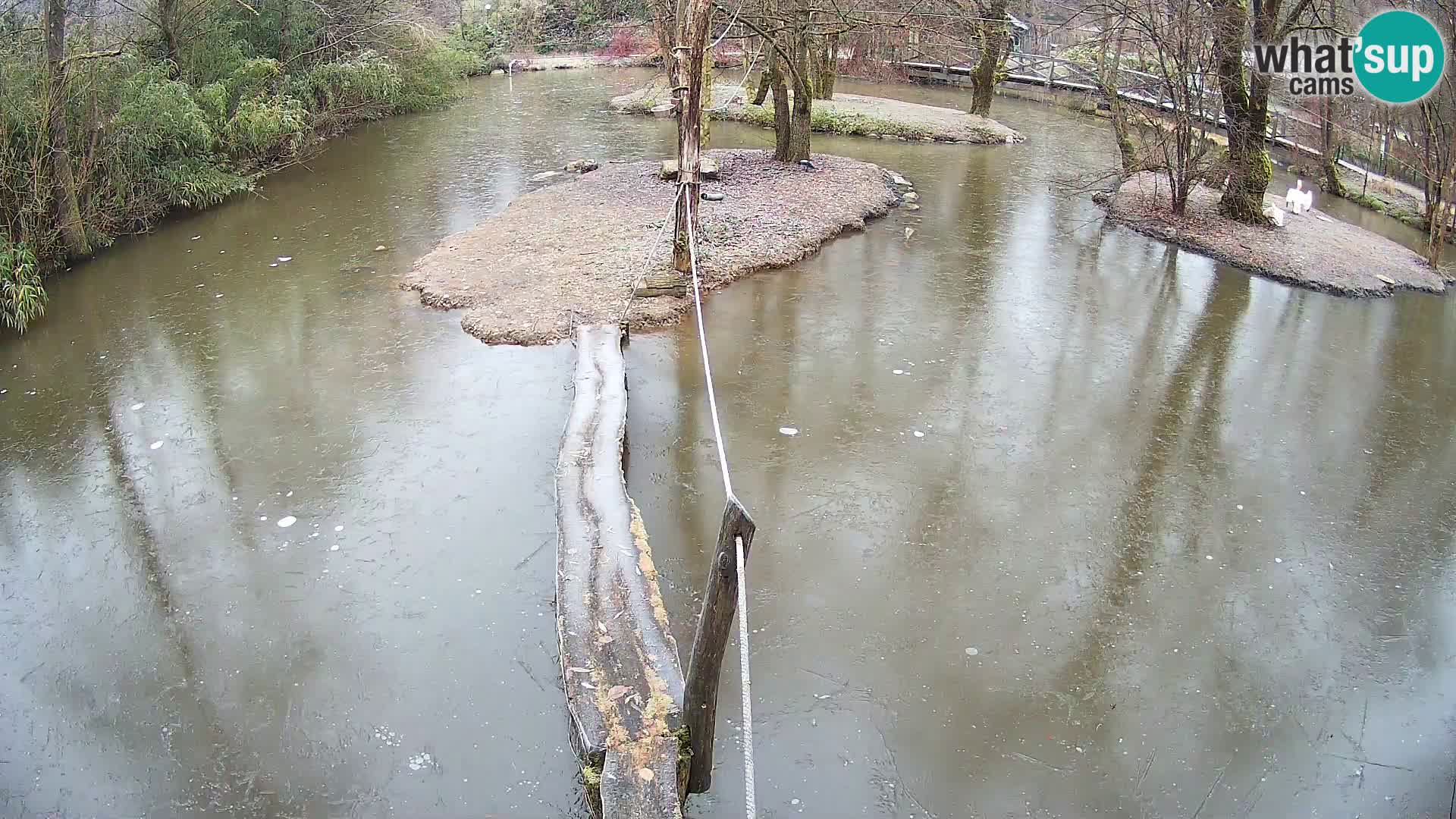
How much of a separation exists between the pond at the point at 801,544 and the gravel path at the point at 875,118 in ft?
26.1

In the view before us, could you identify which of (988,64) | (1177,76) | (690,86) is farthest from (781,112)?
(988,64)

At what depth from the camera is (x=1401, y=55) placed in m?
11.7

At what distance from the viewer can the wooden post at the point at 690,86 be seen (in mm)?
8242

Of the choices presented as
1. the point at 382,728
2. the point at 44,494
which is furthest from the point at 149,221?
the point at 382,728

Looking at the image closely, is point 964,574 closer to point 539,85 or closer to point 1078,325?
point 1078,325

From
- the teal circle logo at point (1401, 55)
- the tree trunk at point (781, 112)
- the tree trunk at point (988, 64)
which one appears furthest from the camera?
the tree trunk at point (988, 64)

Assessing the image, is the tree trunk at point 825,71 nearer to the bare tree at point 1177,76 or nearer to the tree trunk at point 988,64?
the tree trunk at point 988,64

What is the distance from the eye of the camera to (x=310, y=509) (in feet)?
19.1

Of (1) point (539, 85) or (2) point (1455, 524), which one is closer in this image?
(2) point (1455, 524)

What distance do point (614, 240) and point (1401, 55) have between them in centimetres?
1013

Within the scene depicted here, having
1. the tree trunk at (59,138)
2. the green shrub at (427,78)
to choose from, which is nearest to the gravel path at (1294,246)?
the tree trunk at (59,138)

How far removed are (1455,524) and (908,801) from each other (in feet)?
14.7

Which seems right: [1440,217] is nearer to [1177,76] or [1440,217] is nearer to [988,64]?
[1177,76]

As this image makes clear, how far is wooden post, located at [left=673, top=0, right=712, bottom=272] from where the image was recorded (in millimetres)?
8242
